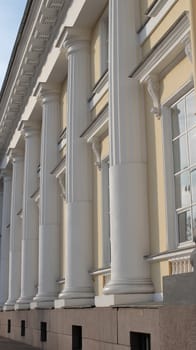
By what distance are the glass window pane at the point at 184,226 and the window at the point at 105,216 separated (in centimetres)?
364

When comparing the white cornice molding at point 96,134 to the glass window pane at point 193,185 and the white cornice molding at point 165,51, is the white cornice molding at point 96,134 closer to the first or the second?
the white cornice molding at point 165,51

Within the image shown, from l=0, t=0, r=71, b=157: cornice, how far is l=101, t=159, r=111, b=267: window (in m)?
4.90

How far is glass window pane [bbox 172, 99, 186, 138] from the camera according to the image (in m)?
8.92

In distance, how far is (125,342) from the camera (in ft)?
29.2

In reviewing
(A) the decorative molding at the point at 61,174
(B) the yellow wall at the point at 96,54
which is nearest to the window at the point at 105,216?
(B) the yellow wall at the point at 96,54

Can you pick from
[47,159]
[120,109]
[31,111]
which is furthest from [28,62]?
[120,109]

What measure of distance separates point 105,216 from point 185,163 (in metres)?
4.12

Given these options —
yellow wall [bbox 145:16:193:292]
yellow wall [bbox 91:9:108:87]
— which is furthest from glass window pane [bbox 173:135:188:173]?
yellow wall [bbox 91:9:108:87]

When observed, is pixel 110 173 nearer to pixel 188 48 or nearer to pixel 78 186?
pixel 188 48

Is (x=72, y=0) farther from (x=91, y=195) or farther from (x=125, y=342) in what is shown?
(x=125, y=342)

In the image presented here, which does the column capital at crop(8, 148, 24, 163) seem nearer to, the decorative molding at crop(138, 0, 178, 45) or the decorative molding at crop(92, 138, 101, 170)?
the decorative molding at crop(92, 138, 101, 170)

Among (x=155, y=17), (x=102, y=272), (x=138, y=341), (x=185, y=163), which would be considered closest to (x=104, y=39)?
(x=155, y=17)

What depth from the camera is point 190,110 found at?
8.65 metres

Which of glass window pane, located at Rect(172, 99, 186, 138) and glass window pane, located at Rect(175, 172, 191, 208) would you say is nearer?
glass window pane, located at Rect(175, 172, 191, 208)
